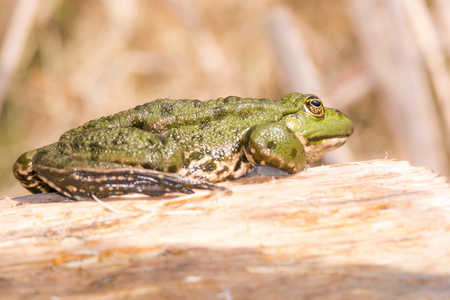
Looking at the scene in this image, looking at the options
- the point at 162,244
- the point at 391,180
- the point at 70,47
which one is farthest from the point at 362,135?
the point at 162,244

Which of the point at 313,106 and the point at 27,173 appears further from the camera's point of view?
the point at 313,106

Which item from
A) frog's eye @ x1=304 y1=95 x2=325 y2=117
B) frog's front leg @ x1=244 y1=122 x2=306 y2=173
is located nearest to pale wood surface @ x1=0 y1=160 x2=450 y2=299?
frog's front leg @ x1=244 y1=122 x2=306 y2=173

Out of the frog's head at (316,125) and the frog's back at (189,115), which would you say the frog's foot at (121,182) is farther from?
the frog's head at (316,125)

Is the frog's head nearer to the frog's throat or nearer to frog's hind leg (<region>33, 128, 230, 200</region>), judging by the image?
the frog's throat

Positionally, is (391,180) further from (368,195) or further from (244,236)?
(244,236)

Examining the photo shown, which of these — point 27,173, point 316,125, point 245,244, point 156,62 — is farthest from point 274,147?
point 156,62

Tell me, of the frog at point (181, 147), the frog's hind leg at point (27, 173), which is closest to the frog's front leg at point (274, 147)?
the frog at point (181, 147)

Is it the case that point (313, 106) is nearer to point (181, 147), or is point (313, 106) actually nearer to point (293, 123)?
point (293, 123)

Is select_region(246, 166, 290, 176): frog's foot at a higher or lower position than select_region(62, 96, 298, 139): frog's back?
lower
